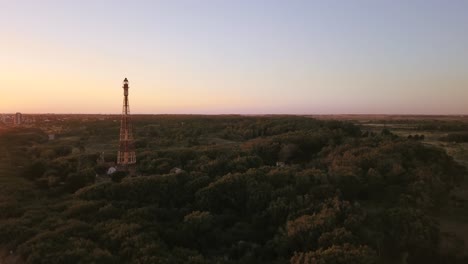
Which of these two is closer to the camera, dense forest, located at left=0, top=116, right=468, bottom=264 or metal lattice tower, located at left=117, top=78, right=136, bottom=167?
dense forest, located at left=0, top=116, right=468, bottom=264

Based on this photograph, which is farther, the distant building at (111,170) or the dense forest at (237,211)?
the distant building at (111,170)

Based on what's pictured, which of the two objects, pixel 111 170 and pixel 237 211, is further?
pixel 111 170

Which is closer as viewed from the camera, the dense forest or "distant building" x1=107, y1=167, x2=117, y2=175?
the dense forest

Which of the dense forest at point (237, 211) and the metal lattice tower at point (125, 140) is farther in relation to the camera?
the metal lattice tower at point (125, 140)

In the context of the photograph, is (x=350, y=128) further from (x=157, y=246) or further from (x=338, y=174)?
(x=157, y=246)

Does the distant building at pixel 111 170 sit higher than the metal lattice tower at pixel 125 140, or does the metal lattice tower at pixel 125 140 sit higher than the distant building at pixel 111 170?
the metal lattice tower at pixel 125 140

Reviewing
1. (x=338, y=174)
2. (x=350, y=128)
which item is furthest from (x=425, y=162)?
(x=350, y=128)

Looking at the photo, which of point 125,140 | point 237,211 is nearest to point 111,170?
point 125,140

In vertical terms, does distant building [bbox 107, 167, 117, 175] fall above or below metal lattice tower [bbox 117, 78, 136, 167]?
below

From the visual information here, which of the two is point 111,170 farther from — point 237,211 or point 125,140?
point 237,211
